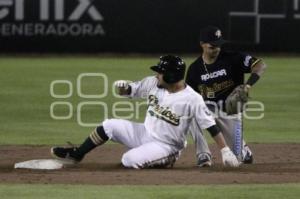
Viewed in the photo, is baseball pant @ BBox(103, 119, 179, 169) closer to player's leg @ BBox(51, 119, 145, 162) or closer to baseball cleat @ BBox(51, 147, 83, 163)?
player's leg @ BBox(51, 119, 145, 162)

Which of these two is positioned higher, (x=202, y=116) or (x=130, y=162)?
(x=202, y=116)

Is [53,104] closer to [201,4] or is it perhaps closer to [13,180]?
[13,180]

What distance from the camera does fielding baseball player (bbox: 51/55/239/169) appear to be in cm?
898

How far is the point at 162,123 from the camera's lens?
912 cm

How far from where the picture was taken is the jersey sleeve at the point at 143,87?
30.6ft

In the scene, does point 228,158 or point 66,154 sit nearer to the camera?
point 228,158

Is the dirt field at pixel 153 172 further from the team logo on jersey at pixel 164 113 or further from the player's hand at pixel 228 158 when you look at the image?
the team logo on jersey at pixel 164 113

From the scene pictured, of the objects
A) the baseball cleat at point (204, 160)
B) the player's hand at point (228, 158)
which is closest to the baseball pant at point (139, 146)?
the baseball cleat at point (204, 160)

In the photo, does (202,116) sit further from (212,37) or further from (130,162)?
(212,37)

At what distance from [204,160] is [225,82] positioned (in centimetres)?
95

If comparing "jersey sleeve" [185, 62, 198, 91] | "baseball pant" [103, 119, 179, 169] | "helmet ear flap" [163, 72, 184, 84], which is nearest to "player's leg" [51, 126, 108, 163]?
"baseball pant" [103, 119, 179, 169]

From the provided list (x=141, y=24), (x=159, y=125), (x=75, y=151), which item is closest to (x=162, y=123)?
(x=159, y=125)

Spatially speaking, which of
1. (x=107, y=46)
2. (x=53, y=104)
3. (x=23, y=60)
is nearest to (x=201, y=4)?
(x=107, y=46)

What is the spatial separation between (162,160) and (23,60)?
15450 mm
